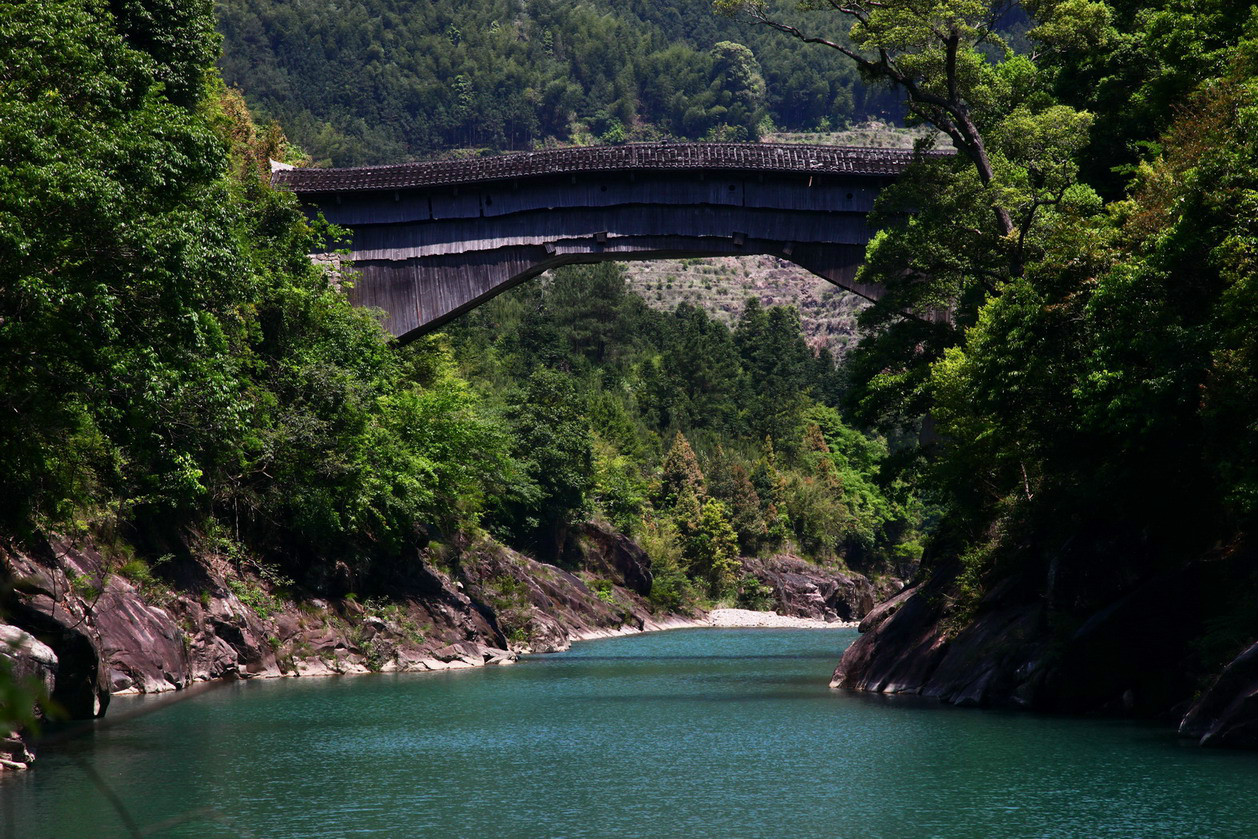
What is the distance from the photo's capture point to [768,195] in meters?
37.9

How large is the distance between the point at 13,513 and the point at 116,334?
12.1 ft

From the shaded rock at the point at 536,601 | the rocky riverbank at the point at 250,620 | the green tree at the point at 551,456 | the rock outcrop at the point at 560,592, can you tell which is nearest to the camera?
the rocky riverbank at the point at 250,620

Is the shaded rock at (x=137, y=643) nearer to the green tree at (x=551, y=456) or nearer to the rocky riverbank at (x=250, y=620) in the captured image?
the rocky riverbank at (x=250, y=620)

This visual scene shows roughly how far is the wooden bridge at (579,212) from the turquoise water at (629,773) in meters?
14.7

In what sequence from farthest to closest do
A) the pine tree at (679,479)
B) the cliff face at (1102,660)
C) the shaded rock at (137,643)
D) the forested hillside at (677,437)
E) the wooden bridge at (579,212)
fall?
the pine tree at (679,479)
the forested hillside at (677,437)
the wooden bridge at (579,212)
the shaded rock at (137,643)
the cliff face at (1102,660)

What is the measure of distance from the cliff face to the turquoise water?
0.80 metres

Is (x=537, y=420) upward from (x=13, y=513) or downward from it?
upward

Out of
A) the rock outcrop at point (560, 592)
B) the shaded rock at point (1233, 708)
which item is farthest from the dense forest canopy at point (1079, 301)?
the rock outcrop at point (560, 592)

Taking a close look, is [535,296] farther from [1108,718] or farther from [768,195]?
[1108,718]

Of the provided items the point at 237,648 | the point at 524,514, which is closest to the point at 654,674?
the point at 237,648

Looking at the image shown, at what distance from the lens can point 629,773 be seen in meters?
17.4

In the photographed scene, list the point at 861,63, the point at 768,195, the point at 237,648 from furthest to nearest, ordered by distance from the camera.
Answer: the point at 768,195 → the point at 237,648 → the point at 861,63

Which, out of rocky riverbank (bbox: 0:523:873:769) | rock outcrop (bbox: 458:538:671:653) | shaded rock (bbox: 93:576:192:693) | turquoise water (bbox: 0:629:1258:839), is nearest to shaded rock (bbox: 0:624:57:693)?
rocky riverbank (bbox: 0:523:873:769)

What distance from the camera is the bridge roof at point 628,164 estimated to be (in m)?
37.2
